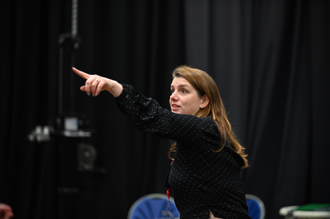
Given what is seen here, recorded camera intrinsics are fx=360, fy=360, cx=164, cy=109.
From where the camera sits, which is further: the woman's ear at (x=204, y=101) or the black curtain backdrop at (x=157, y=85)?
the black curtain backdrop at (x=157, y=85)

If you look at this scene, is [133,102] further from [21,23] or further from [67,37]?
[21,23]

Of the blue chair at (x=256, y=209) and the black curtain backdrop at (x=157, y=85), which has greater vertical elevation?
the black curtain backdrop at (x=157, y=85)

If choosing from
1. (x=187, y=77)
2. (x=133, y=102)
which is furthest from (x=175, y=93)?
A: (x=133, y=102)

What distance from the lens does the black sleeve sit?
117 centimetres

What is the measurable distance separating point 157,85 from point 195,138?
7.20 ft

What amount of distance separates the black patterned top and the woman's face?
0.15 metres

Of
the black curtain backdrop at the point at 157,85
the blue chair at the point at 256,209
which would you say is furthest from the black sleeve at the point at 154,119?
the black curtain backdrop at the point at 157,85

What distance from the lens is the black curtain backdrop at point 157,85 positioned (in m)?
3.19

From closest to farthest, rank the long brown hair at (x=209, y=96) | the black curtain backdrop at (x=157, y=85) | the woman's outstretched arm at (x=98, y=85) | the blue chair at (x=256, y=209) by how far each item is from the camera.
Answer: the woman's outstretched arm at (x=98, y=85)
the long brown hair at (x=209, y=96)
the blue chair at (x=256, y=209)
the black curtain backdrop at (x=157, y=85)

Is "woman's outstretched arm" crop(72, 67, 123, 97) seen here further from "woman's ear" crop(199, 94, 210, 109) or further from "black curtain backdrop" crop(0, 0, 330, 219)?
"black curtain backdrop" crop(0, 0, 330, 219)

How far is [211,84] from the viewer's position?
1.50 metres

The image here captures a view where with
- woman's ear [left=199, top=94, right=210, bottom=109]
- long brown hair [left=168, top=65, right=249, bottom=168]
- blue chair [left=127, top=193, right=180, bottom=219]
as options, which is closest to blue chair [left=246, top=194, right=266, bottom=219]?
blue chair [left=127, top=193, right=180, bottom=219]

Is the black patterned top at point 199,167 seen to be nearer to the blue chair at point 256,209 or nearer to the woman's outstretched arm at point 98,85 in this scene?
the woman's outstretched arm at point 98,85

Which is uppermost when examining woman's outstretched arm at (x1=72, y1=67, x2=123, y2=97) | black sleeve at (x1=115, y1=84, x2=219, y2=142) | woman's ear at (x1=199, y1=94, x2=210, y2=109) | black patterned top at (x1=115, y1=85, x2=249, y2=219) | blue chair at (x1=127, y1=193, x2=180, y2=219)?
woman's outstretched arm at (x1=72, y1=67, x2=123, y2=97)
